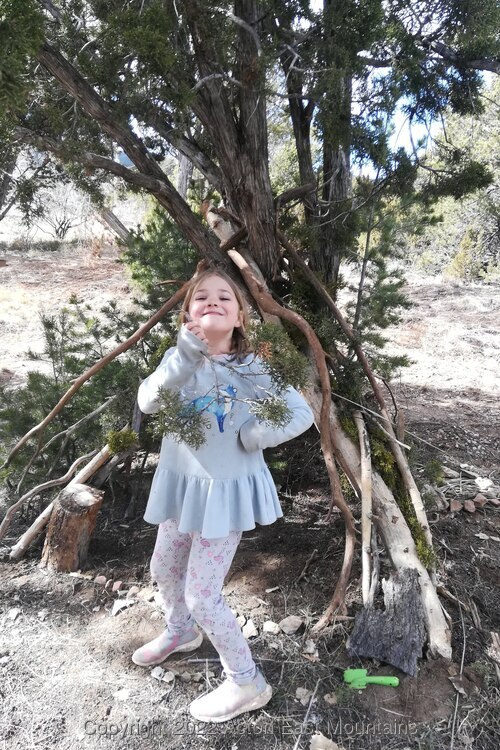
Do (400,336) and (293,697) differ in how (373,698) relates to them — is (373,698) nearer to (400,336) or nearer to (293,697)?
(293,697)

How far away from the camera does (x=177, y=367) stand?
149 cm

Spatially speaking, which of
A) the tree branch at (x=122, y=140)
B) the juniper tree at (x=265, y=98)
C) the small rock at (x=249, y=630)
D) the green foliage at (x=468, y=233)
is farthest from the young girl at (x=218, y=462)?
the green foliage at (x=468, y=233)

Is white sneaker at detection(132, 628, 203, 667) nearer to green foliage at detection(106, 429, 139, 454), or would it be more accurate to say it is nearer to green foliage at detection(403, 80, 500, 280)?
green foliage at detection(106, 429, 139, 454)

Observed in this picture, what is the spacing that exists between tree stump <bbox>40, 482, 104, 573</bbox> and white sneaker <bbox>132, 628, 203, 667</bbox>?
27.7 inches

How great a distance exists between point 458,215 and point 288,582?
8949 millimetres

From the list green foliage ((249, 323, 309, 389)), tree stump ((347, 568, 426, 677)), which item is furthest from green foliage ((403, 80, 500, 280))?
green foliage ((249, 323, 309, 389))

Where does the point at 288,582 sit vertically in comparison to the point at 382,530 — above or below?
below

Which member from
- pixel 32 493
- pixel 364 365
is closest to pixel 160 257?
pixel 364 365

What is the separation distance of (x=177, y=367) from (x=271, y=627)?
130 cm

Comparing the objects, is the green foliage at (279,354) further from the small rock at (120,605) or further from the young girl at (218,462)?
the small rock at (120,605)

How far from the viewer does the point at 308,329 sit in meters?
2.03

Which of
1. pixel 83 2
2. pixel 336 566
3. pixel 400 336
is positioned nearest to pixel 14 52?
pixel 83 2

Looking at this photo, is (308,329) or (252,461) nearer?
(252,461)

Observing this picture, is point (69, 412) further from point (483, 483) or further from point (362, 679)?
point (483, 483)
